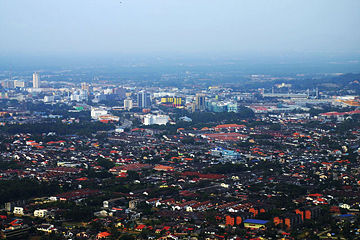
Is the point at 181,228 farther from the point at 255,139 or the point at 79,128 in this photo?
the point at 79,128

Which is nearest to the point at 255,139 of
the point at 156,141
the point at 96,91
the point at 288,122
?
the point at 156,141

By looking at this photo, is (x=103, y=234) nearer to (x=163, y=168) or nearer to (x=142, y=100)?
(x=163, y=168)

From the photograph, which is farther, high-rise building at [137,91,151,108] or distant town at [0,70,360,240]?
high-rise building at [137,91,151,108]

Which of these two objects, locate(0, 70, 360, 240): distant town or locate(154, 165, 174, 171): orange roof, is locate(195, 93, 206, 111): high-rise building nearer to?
locate(0, 70, 360, 240): distant town

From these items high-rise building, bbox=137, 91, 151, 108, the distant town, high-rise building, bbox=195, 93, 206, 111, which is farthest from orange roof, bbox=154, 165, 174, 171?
high-rise building, bbox=137, 91, 151, 108

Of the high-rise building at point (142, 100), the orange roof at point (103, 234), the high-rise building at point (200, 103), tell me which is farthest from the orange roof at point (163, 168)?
the high-rise building at point (142, 100)

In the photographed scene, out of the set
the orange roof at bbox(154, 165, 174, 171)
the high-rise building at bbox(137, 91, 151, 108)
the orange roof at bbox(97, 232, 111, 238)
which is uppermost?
the orange roof at bbox(97, 232, 111, 238)

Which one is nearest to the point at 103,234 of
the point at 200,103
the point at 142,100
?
the point at 200,103

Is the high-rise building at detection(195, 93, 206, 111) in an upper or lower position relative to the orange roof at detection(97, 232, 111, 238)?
lower
